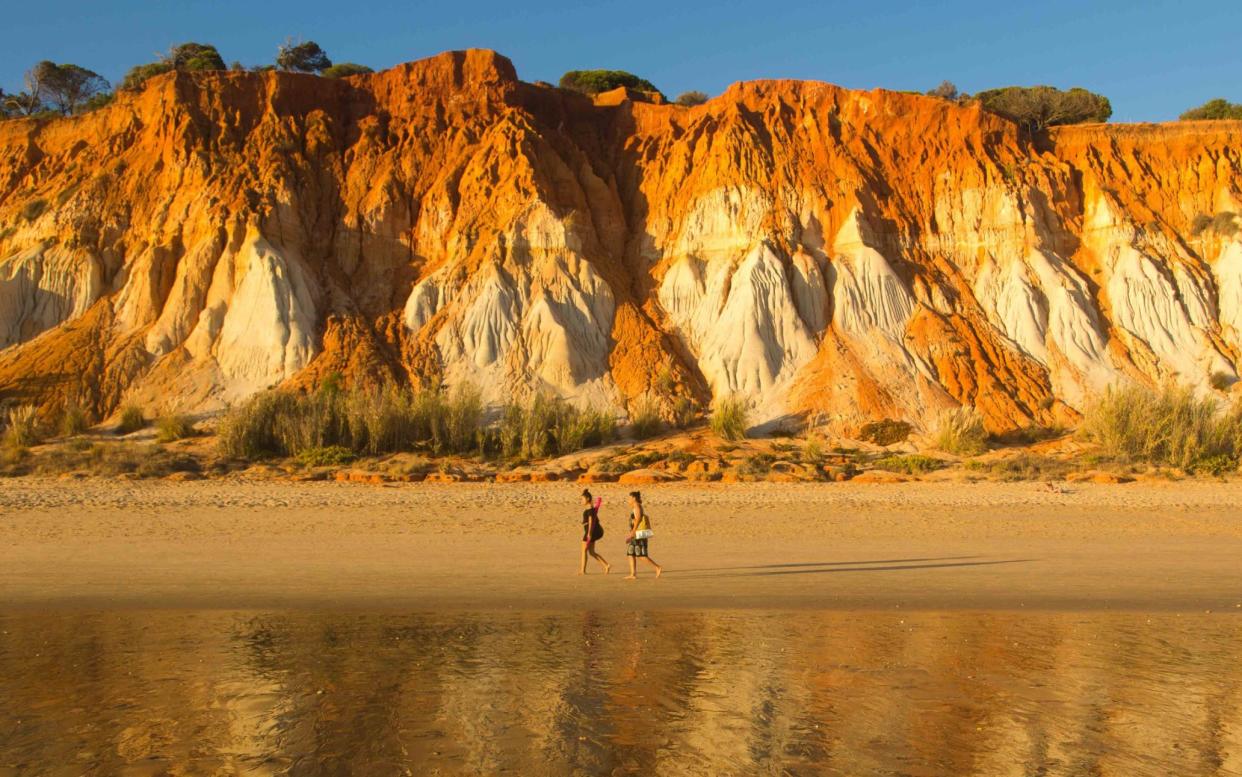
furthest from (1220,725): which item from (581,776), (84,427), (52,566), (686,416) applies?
(84,427)

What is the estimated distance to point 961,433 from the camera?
25.4 m

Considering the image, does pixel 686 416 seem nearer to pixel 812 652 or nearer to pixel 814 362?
pixel 814 362

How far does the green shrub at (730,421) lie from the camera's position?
1037 inches

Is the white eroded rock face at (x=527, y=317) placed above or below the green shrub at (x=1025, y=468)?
above

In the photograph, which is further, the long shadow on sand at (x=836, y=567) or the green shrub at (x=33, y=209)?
the green shrub at (x=33, y=209)

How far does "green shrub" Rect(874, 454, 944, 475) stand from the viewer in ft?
74.8

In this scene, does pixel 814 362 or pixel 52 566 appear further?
pixel 814 362

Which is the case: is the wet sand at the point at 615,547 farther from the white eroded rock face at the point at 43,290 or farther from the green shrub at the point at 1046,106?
the green shrub at the point at 1046,106

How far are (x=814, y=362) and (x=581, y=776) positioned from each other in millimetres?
24804

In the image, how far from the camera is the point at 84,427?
2680 centimetres

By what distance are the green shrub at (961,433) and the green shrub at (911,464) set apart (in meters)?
1.43

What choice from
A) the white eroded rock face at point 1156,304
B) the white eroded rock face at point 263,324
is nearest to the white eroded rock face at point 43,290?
the white eroded rock face at point 263,324

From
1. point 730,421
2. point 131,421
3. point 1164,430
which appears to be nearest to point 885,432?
point 730,421

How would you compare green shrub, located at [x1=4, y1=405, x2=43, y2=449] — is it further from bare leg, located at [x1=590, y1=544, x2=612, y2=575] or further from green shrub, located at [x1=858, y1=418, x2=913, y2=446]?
green shrub, located at [x1=858, y1=418, x2=913, y2=446]
